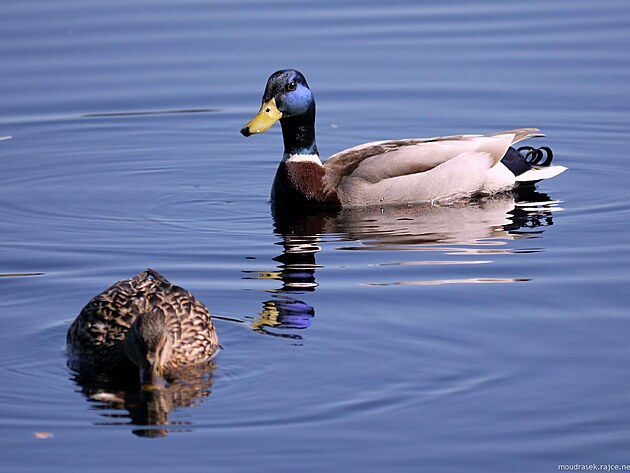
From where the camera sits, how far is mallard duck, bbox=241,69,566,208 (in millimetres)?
14047

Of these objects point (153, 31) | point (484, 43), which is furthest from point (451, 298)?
point (153, 31)

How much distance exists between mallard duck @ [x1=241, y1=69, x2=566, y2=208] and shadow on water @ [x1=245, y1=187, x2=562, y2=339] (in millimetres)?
190

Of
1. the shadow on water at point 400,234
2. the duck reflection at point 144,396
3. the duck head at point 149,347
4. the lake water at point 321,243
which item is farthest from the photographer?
the shadow on water at point 400,234

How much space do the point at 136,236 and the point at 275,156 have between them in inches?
143

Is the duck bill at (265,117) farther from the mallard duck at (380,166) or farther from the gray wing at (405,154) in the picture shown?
the gray wing at (405,154)

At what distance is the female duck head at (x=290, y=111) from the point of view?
14391mm

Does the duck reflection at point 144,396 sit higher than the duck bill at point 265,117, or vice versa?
the duck bill at point 265,117

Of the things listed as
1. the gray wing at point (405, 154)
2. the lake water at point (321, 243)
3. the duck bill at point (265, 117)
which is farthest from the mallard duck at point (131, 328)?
the duck bill at point (265, 117)

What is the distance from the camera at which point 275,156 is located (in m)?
15.7

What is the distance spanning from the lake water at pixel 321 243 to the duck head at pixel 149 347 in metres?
0.16

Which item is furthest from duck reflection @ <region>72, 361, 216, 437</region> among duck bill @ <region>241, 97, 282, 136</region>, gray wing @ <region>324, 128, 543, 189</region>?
duck bill @ <region>241, 97, 282, 136</region>

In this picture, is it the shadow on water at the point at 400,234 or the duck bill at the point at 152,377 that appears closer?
the duck bill at the point at 152,377

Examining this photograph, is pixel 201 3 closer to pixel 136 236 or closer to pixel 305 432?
pixel 136 236

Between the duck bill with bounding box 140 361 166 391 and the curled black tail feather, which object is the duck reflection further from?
the curled black tail feather
